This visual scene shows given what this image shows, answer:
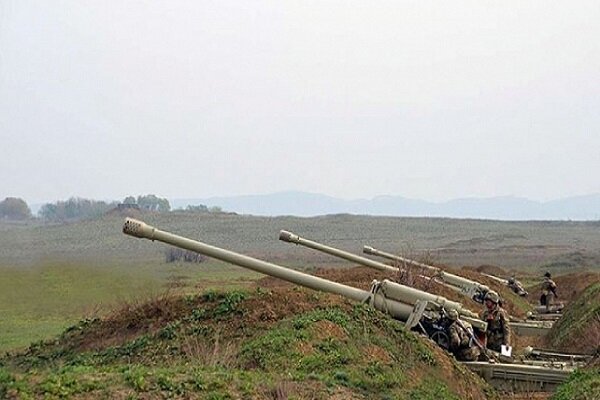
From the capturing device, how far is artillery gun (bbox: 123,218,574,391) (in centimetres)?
1544

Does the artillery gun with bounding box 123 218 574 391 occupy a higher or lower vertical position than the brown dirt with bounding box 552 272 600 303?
higher

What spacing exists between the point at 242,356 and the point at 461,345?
4.72m

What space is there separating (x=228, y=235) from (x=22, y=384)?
56630mm

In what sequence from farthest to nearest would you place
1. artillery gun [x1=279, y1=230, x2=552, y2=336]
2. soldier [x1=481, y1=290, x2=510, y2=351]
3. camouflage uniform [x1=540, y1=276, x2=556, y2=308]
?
camouflage uniform [x1=540, y1=276, x2=556, y2=308] → artillery gun [x1=279, y1=230, x2=552, y2=336] → soldier [x1=481, y1=290, x2=510, y2=351]

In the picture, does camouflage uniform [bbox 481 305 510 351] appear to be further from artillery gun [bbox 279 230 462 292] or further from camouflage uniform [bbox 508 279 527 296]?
camouflage uniform [bbox 508 279 527 296]

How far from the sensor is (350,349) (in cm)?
1395

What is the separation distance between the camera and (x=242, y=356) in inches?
523

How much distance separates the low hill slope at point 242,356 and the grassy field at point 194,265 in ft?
3.46

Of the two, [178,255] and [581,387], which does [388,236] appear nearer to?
[178,255]

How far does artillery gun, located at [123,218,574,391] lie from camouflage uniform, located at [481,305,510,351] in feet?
2.09

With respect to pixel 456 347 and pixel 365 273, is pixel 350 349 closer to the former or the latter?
pixel 456 347

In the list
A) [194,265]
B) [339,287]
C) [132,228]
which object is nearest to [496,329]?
[339,287]

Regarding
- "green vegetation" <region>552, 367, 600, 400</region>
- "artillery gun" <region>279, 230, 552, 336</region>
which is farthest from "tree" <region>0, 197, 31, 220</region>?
"green vegetation" <region>552, 367, 600, 400</region>

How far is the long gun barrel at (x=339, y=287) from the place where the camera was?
16.3 metres
